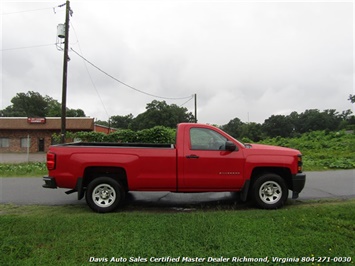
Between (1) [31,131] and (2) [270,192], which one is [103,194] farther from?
(1) [31,131]

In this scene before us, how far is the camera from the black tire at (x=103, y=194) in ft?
17.6

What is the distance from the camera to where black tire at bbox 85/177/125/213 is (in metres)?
5.37

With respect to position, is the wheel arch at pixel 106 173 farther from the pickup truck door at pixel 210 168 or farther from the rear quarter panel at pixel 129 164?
the pickup truck door at pixel 210 168

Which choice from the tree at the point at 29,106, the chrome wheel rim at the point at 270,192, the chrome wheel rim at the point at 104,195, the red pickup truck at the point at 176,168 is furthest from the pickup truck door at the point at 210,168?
the tree at the point at 29,106

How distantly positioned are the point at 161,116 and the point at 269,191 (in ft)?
234

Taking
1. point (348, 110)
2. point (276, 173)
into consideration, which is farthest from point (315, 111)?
point (276, 173)

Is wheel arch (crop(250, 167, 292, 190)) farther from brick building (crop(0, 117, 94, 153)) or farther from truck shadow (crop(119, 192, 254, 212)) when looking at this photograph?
Answer: brick building (crop(0, 117, 94, 153))

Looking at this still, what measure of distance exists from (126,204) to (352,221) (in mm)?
4480

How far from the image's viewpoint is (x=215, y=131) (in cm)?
559

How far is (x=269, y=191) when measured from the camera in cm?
555

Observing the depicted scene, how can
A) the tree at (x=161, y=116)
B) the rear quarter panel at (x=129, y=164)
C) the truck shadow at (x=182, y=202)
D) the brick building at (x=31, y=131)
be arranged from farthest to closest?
the tree at (x=161, y=116) < the brick building at (x=31, y=131) < the truck shadow at (x=182, y=202) < the rear quarter panel at (x=129, y=164)

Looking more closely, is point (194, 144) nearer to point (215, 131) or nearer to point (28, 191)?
point (215, 131)

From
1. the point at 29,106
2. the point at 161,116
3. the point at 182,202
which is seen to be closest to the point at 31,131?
the point at 182,202

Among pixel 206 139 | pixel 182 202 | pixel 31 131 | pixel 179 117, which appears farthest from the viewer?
pixel 179 117
